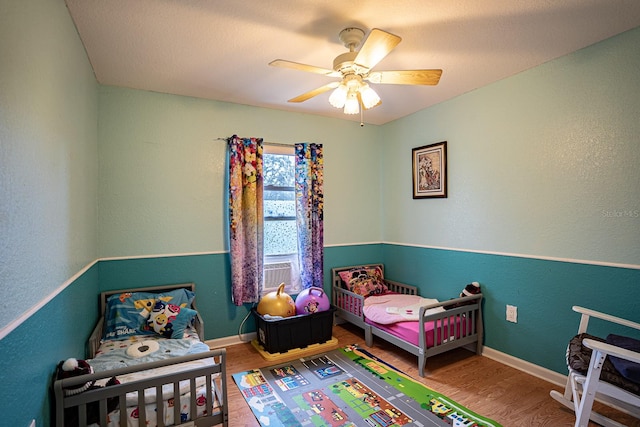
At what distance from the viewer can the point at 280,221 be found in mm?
3439

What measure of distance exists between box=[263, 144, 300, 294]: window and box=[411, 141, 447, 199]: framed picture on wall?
138 cm

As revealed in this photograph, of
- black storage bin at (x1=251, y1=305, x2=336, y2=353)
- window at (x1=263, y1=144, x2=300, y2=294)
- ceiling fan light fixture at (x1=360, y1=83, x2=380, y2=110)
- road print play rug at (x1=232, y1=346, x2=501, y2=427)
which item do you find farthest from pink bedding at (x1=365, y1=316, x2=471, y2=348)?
ceiling fan light fixture at (x1=360, y1=83, x2=380, y2=110)

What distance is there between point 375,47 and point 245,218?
2027mm

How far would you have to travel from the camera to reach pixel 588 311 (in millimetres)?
2008

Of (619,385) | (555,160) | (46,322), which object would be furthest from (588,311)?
(46,322)

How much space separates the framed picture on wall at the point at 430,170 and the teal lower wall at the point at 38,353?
10.1 ft

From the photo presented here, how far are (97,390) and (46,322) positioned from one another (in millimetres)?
419

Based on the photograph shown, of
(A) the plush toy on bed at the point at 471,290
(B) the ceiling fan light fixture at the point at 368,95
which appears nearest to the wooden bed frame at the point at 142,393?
(B) the ceiling fan light fixture at the point at 368,95

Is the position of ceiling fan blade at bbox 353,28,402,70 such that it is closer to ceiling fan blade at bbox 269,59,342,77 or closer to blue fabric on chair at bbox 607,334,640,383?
ceiling fan blade at bbox 269,59,342,77

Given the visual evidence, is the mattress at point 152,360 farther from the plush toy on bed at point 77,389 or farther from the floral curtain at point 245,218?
the floral curtain at point 245,218

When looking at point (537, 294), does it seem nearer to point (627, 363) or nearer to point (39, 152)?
point (627, 363)

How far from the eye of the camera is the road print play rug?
197 centimetres

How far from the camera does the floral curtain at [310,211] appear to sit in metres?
3.39

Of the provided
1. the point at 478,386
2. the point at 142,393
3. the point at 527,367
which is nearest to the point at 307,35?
the point at 142,393
